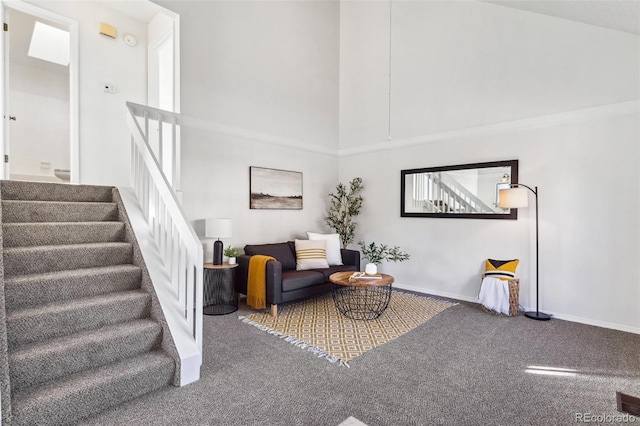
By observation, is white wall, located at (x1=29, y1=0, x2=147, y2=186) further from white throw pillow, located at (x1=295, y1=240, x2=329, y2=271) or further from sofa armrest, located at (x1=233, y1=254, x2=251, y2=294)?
white throw pillow, located at (x1=295, y1=240, x2=329, y2=271)

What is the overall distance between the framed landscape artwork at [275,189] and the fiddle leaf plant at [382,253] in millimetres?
1393

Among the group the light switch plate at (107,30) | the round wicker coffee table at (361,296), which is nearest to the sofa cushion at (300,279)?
the round wicker coffee table at (361,296)

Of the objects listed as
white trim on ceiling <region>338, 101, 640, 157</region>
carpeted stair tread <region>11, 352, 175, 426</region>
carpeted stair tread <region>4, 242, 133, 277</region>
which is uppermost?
white trim on ceiling <region>338, 101, 640, 157</region>

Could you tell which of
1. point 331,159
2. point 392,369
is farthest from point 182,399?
point 331,159

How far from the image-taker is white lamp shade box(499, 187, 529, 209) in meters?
3.86

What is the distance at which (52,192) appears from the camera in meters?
3.13

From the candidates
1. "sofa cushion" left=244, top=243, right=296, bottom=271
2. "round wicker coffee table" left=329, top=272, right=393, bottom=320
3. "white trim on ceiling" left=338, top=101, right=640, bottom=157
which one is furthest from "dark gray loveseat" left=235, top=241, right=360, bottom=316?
"white trim on ceiling" left=338, top=101, right=640, bottom=157

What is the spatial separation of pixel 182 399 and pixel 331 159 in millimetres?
4743

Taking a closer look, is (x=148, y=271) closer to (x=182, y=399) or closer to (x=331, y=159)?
(x=182, y=399)

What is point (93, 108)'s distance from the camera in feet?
13.8

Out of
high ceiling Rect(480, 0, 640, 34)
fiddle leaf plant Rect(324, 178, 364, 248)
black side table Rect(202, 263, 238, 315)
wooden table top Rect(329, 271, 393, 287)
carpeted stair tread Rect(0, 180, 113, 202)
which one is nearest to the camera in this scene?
high ceiling Rect(480, 0, 640, 34)

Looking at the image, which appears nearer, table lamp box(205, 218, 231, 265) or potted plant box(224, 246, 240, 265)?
Answer: table lamp box(205, 218, 231, 265)

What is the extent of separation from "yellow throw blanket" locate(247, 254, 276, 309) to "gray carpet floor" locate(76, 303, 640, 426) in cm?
54

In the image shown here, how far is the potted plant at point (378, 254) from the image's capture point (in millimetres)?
4000
